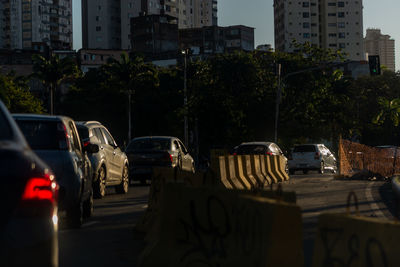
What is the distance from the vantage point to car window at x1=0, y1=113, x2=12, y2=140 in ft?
15.2

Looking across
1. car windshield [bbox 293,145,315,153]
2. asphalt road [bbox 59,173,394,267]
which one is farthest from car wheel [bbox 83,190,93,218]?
car windshield [bbox 293,145,315,153]

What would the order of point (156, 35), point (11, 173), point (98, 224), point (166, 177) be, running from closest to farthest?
point (11, 173), point (166, 177), point (98, 224), point (156, 35)

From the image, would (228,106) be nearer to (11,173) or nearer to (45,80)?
(45,80)

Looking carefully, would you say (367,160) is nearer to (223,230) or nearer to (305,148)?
(305,148)

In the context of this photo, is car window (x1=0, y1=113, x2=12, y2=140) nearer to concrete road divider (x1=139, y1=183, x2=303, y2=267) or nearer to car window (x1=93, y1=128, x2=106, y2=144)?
concrete road divider (x1=139, y1=183, x2=303, y2=267)

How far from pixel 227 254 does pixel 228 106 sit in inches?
1890

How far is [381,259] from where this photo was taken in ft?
15.8

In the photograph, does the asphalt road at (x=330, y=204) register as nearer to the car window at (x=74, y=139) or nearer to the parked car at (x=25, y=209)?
the car window at (x=74, y=139)

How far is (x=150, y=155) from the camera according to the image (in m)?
22.1

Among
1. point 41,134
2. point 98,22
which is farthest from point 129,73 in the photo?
point 98,22

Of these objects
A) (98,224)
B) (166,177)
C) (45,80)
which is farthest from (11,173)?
(45,80)

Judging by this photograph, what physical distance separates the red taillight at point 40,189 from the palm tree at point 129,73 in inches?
2755

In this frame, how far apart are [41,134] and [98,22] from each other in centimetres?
15486

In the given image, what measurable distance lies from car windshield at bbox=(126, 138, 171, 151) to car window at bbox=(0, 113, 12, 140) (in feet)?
57.2
